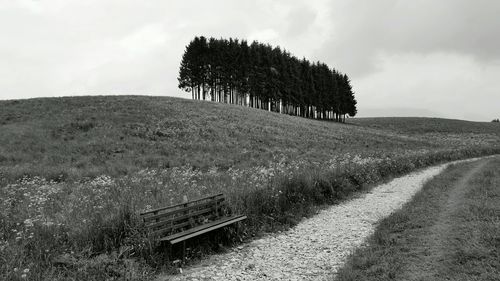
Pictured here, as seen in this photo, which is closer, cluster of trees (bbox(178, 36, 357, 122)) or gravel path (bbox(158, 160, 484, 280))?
gravel path (bbox(158, 160, 484, 280))

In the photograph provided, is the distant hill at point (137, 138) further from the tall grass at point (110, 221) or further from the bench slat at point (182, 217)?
the bench slat at point (182, 217)

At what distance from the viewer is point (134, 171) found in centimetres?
2056

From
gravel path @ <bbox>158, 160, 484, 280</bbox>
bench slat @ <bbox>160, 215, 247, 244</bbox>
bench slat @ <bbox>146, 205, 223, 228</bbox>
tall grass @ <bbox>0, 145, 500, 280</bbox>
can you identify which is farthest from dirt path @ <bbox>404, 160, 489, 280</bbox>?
bench slat @ <bbox>146, 205, 223, 228</bbox>

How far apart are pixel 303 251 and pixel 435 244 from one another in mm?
3026

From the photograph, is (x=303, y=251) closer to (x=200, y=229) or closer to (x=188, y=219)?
(x=200, y=229)

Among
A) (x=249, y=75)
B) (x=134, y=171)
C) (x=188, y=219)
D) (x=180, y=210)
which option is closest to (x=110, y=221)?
(x=180, y=210)

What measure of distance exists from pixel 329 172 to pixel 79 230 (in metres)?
11.5

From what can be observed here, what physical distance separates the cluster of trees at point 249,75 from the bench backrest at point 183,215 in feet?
197

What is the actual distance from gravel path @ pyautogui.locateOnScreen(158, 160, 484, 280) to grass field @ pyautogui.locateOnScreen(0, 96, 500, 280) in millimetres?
761

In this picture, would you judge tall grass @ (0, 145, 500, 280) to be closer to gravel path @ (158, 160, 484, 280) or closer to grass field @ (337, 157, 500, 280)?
gravel path @ (158, 160, 484, 280)

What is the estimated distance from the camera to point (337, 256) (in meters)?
8.28

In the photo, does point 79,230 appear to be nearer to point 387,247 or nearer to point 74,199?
point 74,199

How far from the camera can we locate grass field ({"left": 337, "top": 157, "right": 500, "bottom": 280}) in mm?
6691


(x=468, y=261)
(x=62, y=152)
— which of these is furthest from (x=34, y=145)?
(x=468, y=261)
